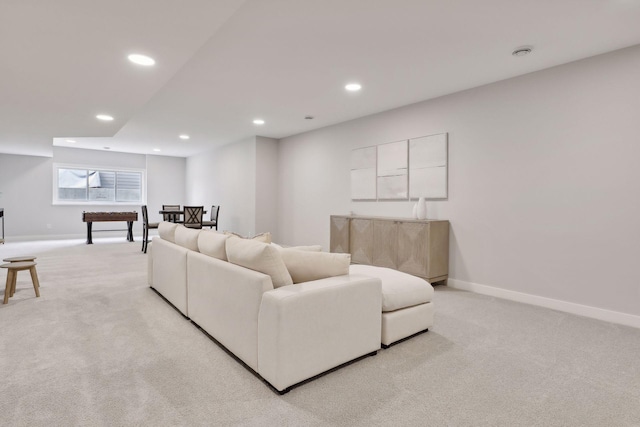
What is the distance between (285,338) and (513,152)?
3396 mm

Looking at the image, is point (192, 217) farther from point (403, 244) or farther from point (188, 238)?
point (403, 244)

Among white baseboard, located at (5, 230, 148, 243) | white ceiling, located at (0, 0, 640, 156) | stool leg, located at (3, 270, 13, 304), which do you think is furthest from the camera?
white baseboard, located at (5, 230, 148, 243)

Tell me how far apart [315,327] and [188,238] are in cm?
179

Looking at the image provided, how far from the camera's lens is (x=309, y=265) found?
2254 millimetres

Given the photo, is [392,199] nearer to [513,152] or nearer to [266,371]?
[513,152]

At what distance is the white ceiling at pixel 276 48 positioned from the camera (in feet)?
7.76

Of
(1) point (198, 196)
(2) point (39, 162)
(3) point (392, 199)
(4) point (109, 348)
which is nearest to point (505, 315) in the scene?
(3) point (392, 199)

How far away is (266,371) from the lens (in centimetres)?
189

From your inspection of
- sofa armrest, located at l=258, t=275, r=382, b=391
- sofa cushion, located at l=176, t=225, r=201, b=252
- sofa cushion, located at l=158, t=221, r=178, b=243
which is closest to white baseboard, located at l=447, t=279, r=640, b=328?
sofa armrest, located at l=258, t=275, r=382, b=391

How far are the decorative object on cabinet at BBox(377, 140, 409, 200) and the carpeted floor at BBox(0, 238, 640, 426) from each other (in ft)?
7.14

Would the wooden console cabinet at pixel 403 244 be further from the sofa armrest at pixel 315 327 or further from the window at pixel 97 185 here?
the window at pixel 97 185

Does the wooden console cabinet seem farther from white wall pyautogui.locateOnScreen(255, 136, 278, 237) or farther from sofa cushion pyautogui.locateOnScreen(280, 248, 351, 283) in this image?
white wall pyautogui.locateOnScreen(255, 136, 278, 237)

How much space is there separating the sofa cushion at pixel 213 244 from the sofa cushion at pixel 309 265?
0.58m

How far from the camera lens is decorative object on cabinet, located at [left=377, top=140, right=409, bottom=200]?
4.89m
